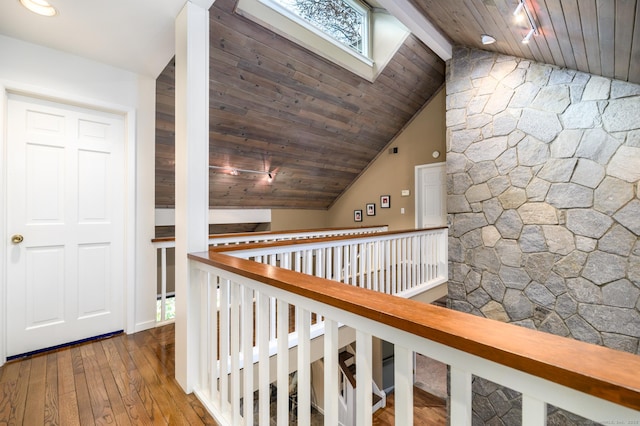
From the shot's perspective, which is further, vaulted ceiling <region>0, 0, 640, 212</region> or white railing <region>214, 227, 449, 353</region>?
white railing <region>214, 227, 449, 353</region>

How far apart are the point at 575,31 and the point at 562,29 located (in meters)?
0.11

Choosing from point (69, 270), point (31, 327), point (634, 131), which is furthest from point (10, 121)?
point (634, 131)

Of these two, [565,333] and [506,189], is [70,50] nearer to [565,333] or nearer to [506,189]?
[506,189]

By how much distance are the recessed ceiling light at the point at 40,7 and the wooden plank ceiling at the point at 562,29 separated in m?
3.10

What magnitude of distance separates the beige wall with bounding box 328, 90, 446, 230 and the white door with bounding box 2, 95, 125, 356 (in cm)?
449

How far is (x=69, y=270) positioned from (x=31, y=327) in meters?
0.46

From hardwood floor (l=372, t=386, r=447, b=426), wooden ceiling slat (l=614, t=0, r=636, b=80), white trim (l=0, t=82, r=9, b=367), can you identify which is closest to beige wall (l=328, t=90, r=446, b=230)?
wooden ceiling slat (l=614, t=0, r=636, b=80)

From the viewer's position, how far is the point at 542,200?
3348 mm

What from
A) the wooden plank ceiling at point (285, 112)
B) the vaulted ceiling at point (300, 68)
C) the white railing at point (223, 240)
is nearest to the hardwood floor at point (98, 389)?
the white railing at point (223, 240)

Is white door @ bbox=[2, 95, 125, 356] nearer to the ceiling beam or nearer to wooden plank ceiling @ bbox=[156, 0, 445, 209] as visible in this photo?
wooden plank ceiling @ bbox=[156, 0, 445, 209]

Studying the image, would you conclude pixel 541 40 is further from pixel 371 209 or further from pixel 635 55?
pixel 371 209

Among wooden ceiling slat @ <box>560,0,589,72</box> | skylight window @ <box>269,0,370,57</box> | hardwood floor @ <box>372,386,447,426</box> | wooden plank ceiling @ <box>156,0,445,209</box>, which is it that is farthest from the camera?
hardwood floor @ <box>372,386,447,426</box>

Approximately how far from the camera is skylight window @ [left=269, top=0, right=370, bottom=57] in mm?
3678

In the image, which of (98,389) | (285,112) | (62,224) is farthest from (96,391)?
(285,112)
